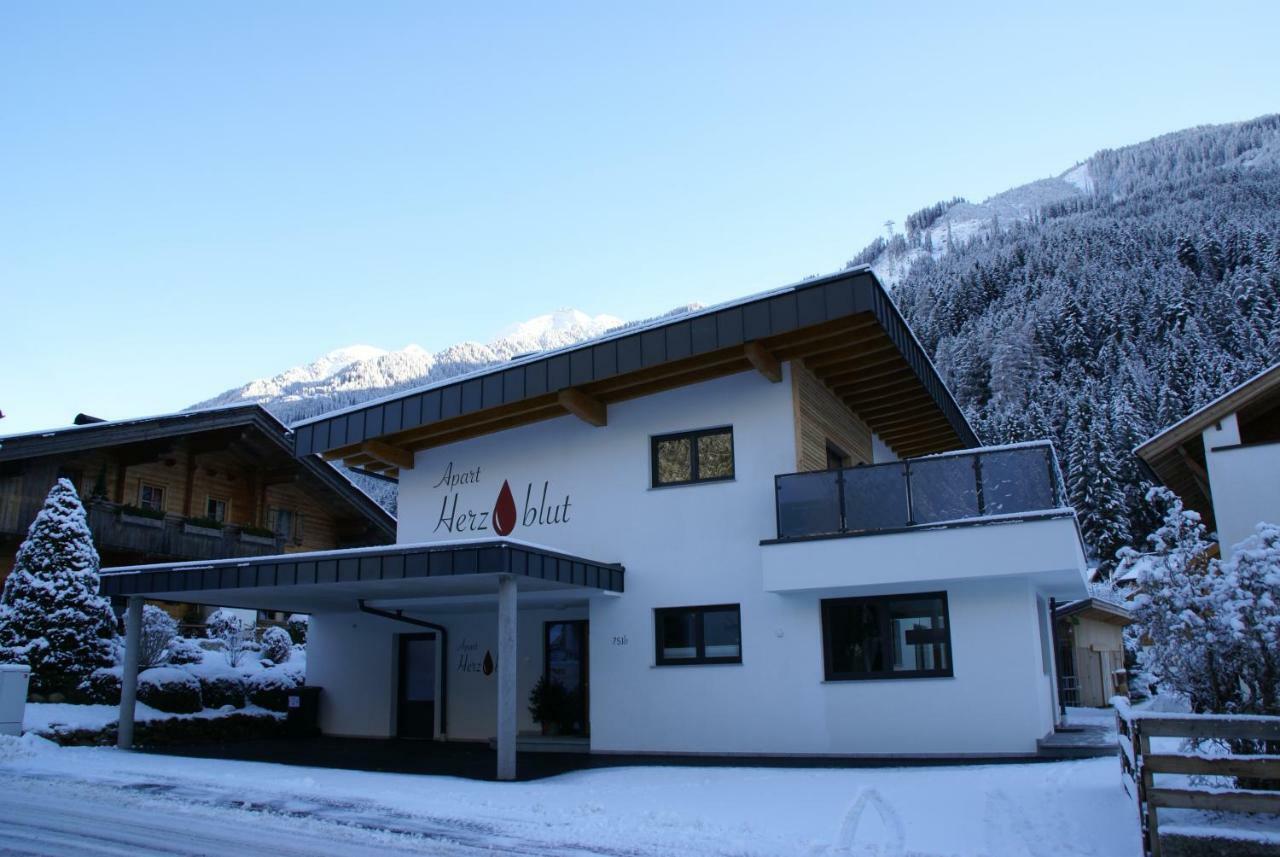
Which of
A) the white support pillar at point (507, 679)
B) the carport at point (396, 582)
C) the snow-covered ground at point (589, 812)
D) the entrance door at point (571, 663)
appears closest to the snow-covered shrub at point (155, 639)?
the carport at point (396, 582)

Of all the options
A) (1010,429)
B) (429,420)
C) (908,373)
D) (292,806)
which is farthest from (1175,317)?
(292,806)

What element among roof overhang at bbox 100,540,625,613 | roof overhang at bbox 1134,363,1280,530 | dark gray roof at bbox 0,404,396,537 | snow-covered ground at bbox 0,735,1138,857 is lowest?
snow-covered ground at bbox 0,735,1138,857

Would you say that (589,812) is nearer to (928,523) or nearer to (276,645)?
(928,523)

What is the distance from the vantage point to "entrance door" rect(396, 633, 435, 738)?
17516mm

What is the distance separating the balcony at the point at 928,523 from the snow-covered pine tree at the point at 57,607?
12290 millimetres

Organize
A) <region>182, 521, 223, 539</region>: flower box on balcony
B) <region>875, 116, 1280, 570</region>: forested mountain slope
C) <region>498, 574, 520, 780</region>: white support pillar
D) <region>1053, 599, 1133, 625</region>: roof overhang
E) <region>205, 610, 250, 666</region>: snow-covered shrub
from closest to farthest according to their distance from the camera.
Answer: <region>498, 574, 520, 780</region>: white support pillar < <region>1053, 599, 1133, 625</region>: roof overhang < <region>205, 610, 250, 666</region>: snow-covered shrub < <region>182, 521, 223, 539</region>: flower box on balcony < <region>875, 116, 1280, 570</region>: forested mountain slope

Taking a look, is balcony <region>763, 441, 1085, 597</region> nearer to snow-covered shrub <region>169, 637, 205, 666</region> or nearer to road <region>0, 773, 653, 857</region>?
road <region>0, 773, 653, 857</region>

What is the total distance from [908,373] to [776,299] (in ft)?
11.4

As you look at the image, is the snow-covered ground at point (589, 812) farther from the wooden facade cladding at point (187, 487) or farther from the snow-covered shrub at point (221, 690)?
the wooden facade cladding at point (187, 487)

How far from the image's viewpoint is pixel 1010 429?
55312mm

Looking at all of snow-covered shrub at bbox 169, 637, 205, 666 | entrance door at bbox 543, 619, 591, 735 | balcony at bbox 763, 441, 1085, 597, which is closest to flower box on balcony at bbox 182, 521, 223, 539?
snow-covered shrub at bbox 169, 637, 205, 666

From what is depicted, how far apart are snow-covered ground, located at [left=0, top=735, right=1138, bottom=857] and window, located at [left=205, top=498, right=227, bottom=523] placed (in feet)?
58.2

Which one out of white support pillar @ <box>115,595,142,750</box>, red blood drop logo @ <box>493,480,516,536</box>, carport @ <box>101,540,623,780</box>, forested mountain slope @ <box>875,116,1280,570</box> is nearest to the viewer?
carport @ <box>101,540,623,780</box>

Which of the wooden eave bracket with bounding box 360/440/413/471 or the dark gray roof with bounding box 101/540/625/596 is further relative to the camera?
the wooden eave bracket with bounding box 360/440/413/471
